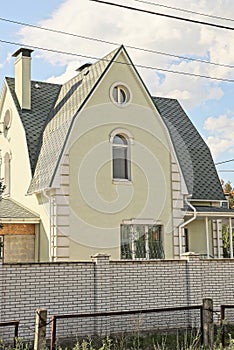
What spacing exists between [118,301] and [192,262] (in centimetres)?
209

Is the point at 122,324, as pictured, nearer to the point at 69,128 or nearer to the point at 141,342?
the point at 141,342

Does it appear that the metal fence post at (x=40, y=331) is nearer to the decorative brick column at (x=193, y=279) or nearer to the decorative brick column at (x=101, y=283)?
the decorative brick column at (x=101, y=283)

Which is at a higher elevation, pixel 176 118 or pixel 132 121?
pixel 176 118

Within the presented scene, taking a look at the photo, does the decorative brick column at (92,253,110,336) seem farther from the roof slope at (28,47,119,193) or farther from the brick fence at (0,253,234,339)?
the roof slope at (28,47,119,193)

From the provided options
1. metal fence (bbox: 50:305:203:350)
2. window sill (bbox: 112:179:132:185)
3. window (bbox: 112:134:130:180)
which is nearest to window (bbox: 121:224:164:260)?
window sill (bbox: 112:179:132:185)

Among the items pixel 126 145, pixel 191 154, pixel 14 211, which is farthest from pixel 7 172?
pixel 191 154

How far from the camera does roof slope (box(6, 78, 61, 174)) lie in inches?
733

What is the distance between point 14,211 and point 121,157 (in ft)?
12.6

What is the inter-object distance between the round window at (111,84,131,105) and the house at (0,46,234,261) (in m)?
0.03

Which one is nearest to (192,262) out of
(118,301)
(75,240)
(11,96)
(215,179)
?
(118,301)

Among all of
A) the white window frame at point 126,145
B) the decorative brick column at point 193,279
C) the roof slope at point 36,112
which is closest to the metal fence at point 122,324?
the decorative brick column at point 193,279

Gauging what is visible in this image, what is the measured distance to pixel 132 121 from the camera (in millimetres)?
17922

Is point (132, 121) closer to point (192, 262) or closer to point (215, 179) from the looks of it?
point (215, 179)

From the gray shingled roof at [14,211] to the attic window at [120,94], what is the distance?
4.48 meters
